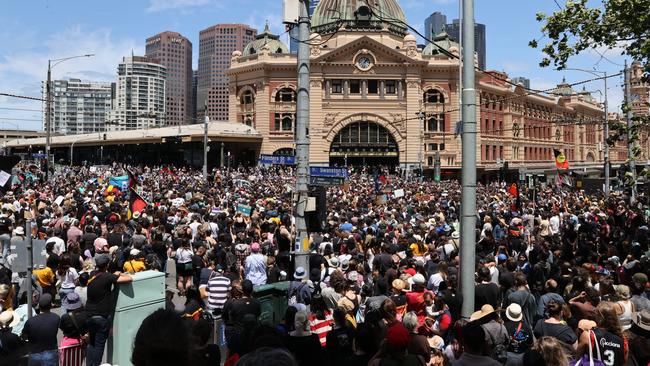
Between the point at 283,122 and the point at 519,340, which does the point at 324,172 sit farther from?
the point at 283,122

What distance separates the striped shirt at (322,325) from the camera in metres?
8.05

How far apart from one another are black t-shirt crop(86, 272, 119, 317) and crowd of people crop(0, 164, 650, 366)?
0.02 metres

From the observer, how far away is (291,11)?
11.4 metres

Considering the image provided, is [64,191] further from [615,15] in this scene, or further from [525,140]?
[525,140]

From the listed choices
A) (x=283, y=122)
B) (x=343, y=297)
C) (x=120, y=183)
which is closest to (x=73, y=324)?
(x=343, y=297)

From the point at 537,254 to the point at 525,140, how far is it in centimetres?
7782

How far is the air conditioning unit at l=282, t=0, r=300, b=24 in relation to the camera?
11.3 m

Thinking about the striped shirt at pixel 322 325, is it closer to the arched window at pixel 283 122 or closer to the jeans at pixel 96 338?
the jeans at pixel 96 338

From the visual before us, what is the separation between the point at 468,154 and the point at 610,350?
332cm

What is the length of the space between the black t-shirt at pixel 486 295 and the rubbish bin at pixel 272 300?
11.2 ft

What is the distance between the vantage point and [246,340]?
6.55 metres

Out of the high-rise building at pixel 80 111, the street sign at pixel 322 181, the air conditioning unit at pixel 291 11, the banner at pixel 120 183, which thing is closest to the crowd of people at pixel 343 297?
the street sign at pixel 322 181

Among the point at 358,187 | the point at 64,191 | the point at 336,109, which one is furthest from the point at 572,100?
the point at 64,191

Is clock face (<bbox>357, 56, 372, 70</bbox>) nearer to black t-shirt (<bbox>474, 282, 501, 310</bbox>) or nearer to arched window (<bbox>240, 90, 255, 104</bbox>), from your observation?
arched window (<bbox>240, 90, 255, 104</bbox>)
